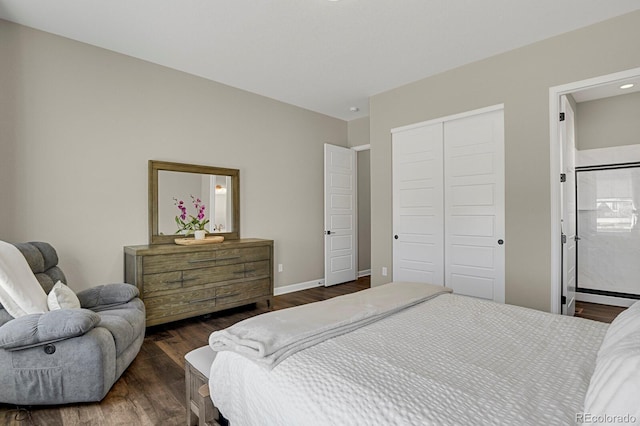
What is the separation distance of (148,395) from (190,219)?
2.08 m

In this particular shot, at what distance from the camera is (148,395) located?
2.07 metres

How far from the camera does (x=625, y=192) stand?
400 cm

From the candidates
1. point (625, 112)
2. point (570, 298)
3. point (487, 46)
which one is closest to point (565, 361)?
point (570, 298)

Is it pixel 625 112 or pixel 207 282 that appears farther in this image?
pixel 625 112

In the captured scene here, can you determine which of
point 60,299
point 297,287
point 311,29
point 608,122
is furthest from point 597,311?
point 60,299

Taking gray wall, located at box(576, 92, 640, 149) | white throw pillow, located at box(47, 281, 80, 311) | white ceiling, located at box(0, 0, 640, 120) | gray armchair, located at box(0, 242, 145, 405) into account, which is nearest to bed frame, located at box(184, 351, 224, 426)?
gray armchair, located at box(0, 242, 145, 405)


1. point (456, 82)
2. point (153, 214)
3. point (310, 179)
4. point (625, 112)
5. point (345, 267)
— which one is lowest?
point (345, 267)

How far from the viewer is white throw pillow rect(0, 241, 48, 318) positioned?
198cm

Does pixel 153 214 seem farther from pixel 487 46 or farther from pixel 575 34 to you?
pixel 575 34

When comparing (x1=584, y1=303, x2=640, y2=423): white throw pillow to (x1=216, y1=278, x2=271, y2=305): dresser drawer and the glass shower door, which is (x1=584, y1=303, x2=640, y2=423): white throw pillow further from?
the glass shower door

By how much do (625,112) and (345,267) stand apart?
4.16 m

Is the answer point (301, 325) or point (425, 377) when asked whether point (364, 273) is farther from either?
point (425, 377)

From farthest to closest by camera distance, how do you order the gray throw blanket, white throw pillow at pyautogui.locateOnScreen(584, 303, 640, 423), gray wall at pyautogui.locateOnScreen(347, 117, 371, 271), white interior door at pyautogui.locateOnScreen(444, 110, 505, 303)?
gray wall at pyautogui.locateOnScreen(347, 117, 371, 271)
white interior door at pyautogui.locateOnScreen(444, 110, 505, 303)
the gray throw blanket
white throw pillow at pyautogui.locateOnScreen(584, 303, 640, 423)

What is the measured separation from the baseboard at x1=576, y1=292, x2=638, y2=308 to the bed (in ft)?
10.9
